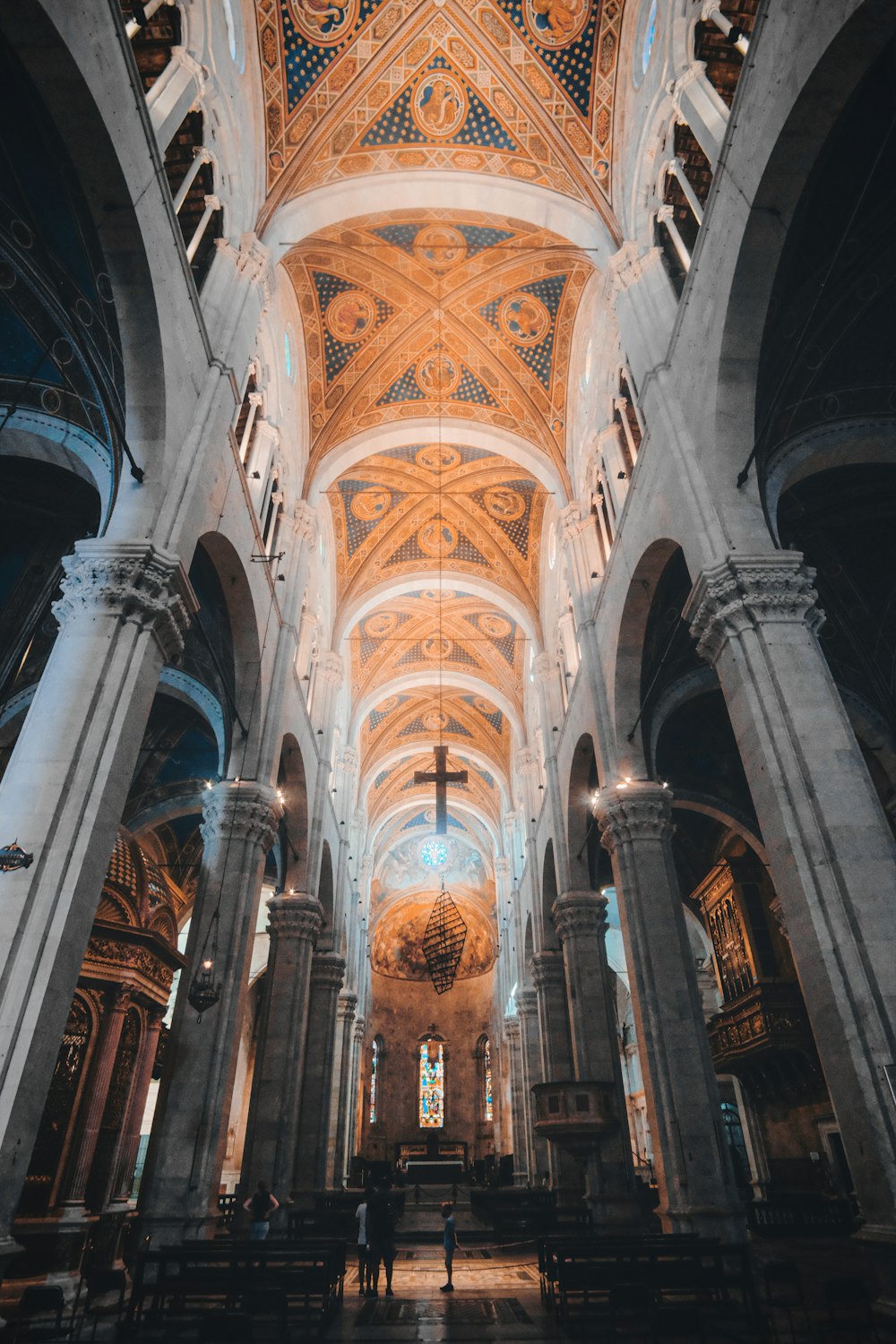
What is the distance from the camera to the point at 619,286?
11180 mm

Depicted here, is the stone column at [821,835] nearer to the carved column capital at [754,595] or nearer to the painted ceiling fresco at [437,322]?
the carved column capital at [754,595]

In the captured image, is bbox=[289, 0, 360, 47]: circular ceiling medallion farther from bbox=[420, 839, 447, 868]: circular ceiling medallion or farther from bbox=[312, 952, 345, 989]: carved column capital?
bbox=[420, 839, 447, 868]: circular ceiling medallion

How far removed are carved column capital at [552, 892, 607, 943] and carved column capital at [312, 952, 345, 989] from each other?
6.15 metres

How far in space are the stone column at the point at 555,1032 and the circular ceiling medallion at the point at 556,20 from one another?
1745 cm

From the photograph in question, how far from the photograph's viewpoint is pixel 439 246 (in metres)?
14.2

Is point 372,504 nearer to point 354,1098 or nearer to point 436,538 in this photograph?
point 436,538

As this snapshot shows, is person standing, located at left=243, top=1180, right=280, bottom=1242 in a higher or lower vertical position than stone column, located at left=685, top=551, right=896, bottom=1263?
lower

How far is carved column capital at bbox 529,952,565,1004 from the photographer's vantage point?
17956 mm

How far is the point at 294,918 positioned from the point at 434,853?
2260cm

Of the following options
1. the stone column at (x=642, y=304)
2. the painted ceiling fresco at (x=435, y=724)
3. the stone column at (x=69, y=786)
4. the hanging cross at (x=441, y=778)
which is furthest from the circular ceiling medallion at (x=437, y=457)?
the stone column at (x=69, y=786)

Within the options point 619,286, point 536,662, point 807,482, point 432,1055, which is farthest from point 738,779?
point 432,1055

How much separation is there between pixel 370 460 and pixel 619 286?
27.9 feet

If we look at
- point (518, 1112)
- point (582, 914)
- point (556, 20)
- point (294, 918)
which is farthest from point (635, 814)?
point (518, 1112)

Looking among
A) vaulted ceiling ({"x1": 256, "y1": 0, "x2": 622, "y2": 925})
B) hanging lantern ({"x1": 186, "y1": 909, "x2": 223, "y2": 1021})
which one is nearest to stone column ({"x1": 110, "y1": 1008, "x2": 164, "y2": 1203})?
hanging lantern ({"x1": 186, "y1": 909, "x2": 223, "y2": 1021})
